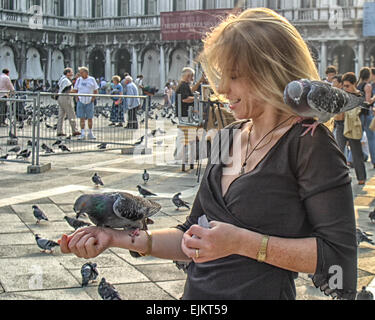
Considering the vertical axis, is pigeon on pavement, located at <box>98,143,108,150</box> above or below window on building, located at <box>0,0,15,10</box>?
below

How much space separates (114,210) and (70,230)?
11.1ft

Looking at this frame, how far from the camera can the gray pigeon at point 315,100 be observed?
1.48 m

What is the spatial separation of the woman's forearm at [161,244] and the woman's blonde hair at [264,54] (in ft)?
1.48

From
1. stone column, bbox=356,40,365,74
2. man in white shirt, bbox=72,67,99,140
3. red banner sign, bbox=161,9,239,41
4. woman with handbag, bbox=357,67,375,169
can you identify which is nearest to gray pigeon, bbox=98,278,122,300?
woman with handbag, bbox=357,67,375,169

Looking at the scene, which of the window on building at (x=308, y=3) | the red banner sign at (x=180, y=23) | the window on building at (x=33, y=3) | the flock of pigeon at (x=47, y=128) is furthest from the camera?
the window on building at (x=33, y=3)

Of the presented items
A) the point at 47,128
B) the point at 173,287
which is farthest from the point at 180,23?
the point at 173,287

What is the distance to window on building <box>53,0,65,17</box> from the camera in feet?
127

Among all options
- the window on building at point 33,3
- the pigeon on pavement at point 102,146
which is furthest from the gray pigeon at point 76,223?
the window on building at point 33,3

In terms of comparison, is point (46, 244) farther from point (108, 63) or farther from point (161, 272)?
point (108, 63)

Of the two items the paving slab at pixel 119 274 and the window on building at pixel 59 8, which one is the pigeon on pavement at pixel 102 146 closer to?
the paving slab at pixel 119 274

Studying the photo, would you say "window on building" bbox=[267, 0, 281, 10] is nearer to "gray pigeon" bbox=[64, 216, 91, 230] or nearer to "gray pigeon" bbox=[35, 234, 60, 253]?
"gray pigeon" bbox=[64, 216, 91, 230]

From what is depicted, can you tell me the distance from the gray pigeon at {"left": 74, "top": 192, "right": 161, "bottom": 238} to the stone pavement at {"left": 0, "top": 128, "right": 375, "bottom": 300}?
1692 millimetres

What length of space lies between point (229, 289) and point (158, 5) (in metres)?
38.1

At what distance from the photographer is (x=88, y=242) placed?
1.56 m
